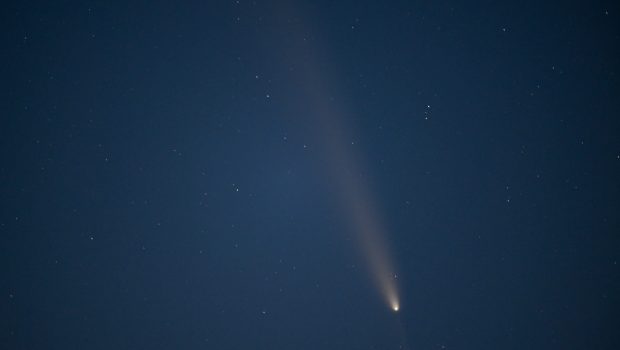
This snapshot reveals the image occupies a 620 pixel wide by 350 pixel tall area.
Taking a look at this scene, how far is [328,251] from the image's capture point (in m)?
0.90

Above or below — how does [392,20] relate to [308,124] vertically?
above

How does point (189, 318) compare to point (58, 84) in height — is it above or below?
below

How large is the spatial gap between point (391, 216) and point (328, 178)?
0.20 m

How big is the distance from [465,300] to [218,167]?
0.76m

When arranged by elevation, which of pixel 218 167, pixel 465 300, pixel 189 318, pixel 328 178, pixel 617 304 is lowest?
pixel 617 304

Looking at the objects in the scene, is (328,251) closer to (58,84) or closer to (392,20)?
(392,20)

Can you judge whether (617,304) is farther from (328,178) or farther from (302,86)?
(302,86)

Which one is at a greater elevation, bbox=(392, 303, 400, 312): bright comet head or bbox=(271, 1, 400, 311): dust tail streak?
bbox=(271, 1, 400, 311): dust tail streak

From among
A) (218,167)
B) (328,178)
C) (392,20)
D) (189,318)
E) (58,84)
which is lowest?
(189,318)

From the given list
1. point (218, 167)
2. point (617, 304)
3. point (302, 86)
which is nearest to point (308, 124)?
point (302, 86)

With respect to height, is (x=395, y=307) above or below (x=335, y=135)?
below

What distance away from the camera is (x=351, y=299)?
91 centimetres

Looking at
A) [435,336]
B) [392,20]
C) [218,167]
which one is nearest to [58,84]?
[218,167]

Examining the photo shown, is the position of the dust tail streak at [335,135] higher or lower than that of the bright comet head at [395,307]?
Answer: higher
